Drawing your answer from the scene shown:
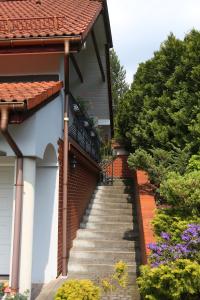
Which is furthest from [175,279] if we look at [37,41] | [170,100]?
[170,100]

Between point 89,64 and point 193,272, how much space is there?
8.50 meters

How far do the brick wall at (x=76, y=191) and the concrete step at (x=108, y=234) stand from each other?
0.74 ft

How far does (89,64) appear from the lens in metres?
12.3

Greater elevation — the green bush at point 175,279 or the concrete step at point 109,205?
the concrete step at point 109,205

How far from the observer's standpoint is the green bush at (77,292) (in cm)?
488

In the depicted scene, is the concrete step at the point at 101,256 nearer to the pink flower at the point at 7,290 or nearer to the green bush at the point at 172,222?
the green bush at the point at 172,222

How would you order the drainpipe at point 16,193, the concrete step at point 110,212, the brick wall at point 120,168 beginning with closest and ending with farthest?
the drainpipe at point 16,193 < the concrete step at point 110,212 < the brick wall at point 120,168

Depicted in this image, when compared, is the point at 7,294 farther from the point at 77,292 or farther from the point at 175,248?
the point at 175,248

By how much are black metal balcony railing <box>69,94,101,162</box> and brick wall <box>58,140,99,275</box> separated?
1.40 feet

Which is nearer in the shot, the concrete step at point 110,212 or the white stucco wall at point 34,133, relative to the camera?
the white stucco wall at point 34,133

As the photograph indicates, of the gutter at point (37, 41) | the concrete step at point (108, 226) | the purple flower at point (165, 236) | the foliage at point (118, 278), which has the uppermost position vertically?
the gutter at point (37, 41)

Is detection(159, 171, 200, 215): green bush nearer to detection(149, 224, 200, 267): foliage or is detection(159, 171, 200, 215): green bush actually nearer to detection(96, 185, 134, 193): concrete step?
detection(149, 224, 200, 267): foliage

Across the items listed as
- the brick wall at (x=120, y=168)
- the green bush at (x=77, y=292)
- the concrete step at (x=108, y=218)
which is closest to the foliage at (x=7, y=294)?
the green bush at (x=77, y=292)

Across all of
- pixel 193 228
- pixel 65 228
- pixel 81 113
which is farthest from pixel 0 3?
pixel 193 228
